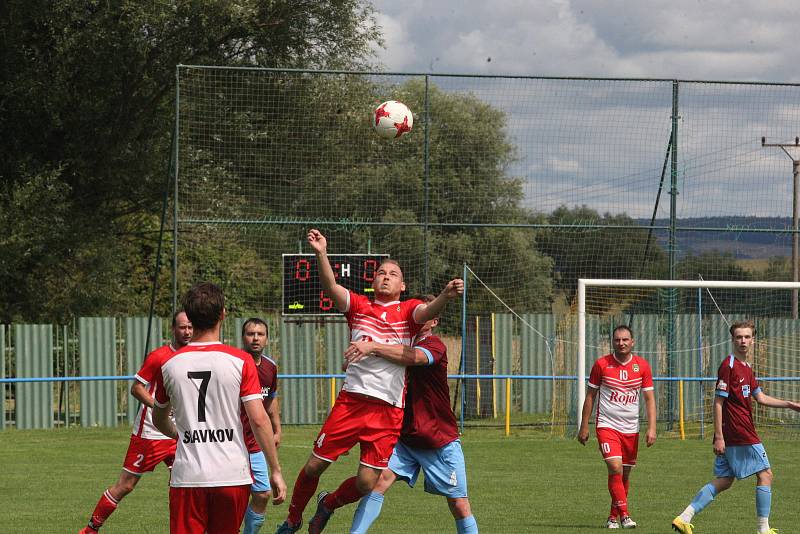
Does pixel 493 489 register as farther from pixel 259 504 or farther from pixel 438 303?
pixel 438 303

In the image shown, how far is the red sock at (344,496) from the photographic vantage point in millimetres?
8133

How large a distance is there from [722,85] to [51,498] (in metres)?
13.9

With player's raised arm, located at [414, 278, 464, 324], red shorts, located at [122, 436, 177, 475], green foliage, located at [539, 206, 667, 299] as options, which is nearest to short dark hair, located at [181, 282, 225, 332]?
player's raised arm, located at [414, 278, 464, 324]

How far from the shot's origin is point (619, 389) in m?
10.9

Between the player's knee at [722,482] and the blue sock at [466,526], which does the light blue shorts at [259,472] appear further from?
the player's knee at [722,482]

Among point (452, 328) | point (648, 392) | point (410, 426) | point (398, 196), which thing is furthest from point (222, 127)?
point (410, 426)

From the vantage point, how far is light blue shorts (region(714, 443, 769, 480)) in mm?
9781

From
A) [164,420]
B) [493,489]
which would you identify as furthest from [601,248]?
[164,420]

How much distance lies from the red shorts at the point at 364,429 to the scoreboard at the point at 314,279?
1026 centimetres

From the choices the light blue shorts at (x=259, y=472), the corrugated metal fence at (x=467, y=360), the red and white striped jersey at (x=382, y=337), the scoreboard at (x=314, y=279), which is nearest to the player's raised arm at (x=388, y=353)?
the red and white striped jersey at (x=382, y=337)

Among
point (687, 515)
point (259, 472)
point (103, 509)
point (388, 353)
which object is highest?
point (388, 353)

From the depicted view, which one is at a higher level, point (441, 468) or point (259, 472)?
point (441, 468)

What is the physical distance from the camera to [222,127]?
21078 millimetres

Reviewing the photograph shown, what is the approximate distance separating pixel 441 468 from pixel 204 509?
8.72 ft
